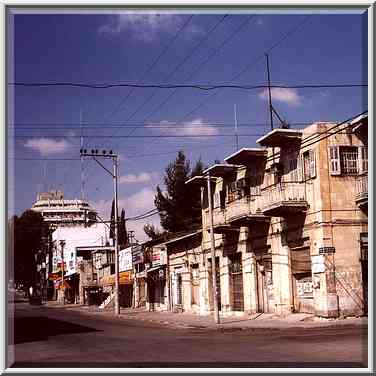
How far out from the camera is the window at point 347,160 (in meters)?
26.7

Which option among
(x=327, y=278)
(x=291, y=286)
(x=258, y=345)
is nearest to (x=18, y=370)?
(x=258, y=345)

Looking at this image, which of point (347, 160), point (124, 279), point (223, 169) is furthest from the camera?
point (124, 279)

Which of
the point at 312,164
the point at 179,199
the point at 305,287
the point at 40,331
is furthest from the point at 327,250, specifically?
the point at 179,199

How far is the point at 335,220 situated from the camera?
2623 cm

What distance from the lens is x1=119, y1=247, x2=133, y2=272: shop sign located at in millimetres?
53344

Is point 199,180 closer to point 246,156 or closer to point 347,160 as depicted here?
point 246,156

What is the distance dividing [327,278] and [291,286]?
2.69m

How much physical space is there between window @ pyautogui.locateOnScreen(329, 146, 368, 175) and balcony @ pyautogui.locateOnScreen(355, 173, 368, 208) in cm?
38

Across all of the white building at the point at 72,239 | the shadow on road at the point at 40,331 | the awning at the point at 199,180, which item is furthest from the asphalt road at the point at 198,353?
the white building at the point at 72,239

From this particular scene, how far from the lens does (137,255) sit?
51.1 m

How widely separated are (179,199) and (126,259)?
11.2m

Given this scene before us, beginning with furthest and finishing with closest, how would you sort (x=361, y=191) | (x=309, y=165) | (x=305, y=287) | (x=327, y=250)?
(x=305, y=287) < (x=309, y=165) < (x=361, y=191) < (x=327, y=250)

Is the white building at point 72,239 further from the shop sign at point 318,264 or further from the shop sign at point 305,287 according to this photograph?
the shop sign at point 318,264

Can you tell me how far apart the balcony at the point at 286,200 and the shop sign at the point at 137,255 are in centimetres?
2317
